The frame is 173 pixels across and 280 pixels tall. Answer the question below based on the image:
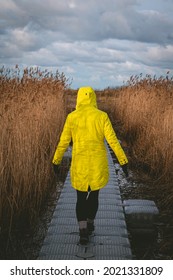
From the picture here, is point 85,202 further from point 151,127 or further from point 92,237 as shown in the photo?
point 151,127

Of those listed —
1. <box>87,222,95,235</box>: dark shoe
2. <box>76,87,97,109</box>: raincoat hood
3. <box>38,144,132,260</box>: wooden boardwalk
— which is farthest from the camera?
<box>87,222,95,235</box>: dark shoe

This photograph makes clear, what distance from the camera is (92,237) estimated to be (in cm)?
392

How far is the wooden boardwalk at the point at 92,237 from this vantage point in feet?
11.6

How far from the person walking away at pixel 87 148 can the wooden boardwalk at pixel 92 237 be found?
0.16m

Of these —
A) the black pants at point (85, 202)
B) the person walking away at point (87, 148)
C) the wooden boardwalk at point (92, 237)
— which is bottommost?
the wooden boardwalk at point (92, 237)

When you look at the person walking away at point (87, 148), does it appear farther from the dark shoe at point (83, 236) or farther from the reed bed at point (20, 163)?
the reed bed at point (20, 163)

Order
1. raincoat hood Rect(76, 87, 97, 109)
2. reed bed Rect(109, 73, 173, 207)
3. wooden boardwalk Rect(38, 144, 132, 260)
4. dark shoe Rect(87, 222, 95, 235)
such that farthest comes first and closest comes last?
reed bed Rect(109, 73, 173, 207) → dark shoe Rect(87, 222, 95, 235) → raincoat hood Rect(76, 87, 97, 109) → wooden boardwalk Rect(38, 144, 132, 260)

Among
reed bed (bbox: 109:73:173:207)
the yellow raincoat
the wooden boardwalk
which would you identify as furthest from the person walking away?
reed bed (bbox: 109:73:173:207)

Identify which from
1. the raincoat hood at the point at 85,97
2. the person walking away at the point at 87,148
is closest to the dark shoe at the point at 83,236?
the person walking away at the point at 87,148

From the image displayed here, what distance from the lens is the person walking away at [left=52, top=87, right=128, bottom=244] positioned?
355cm

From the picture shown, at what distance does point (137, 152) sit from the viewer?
8.23 m

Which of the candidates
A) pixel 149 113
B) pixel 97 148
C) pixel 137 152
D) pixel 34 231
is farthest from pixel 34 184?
pixel 149 113

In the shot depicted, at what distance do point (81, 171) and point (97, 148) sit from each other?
0.81ft

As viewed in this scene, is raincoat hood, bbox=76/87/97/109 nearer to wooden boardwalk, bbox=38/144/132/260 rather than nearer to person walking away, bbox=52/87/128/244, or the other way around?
person walking away, bbox=52/87/128/244
